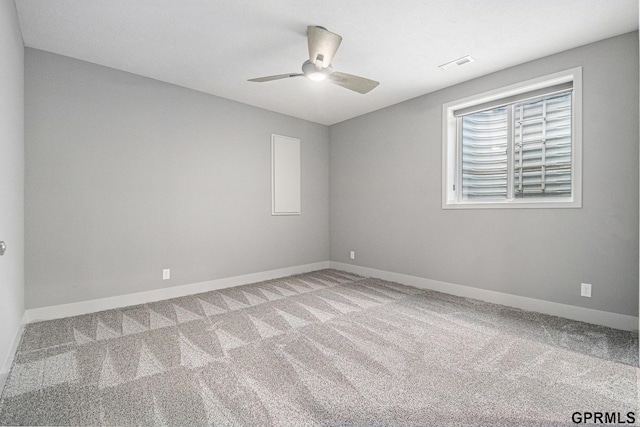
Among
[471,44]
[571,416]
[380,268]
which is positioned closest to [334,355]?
[571,416]

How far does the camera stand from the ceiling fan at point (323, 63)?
237cm

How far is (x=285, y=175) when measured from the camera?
484 centimetres

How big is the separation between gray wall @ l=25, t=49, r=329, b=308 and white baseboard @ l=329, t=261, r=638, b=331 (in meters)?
1.87

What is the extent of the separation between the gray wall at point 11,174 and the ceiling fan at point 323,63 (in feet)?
5.38

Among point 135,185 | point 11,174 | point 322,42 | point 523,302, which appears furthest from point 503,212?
point 11,174

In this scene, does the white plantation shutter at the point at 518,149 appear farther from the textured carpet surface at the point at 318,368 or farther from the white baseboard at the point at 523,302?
the textured carpet surface at the point at 318,368

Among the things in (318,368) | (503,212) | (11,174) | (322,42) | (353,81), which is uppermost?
(322,42)

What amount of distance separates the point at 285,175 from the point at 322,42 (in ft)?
8.54

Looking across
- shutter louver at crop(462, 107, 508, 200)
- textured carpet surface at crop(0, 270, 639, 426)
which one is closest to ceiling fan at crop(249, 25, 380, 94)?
shutter louver at crop(462, 107, 508, 200)

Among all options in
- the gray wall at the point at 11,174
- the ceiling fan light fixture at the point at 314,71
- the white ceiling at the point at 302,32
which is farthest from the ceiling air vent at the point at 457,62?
the gray wall at the point at 11,174

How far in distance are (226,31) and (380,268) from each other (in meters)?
3.62

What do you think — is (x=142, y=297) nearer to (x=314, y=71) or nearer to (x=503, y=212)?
(x=314, y=71)

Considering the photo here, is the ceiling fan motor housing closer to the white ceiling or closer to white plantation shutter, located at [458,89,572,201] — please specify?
the white ceiling

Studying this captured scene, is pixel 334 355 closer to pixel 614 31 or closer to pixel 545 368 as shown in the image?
pixel 545 368
